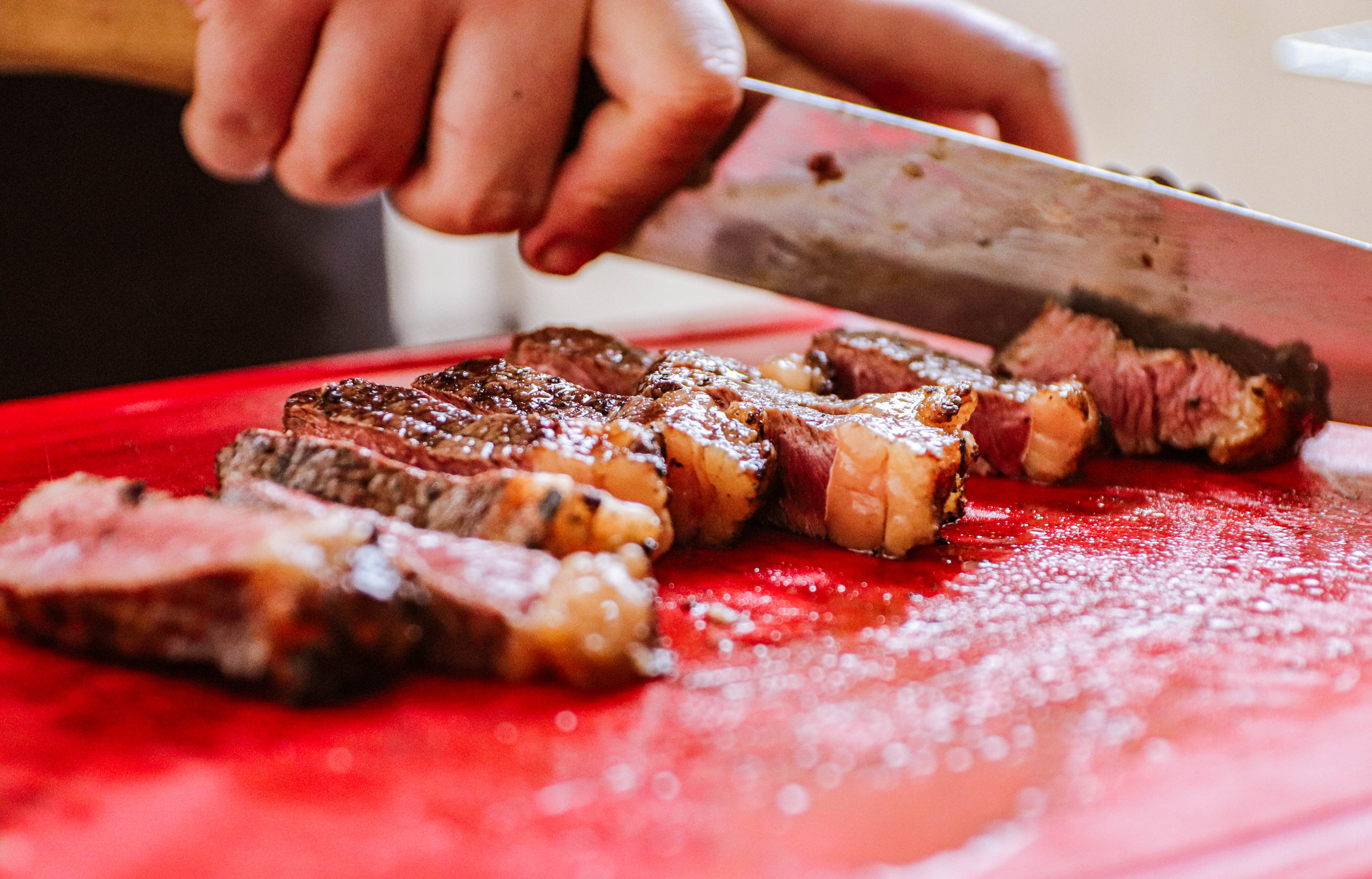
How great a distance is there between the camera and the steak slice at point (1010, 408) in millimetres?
2465

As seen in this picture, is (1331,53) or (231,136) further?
(1331,53)

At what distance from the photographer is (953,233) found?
9.18 feet

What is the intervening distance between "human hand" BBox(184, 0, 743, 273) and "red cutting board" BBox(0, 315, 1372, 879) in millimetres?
1319

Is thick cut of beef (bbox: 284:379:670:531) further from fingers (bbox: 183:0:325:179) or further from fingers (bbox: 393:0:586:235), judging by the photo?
fingers (bbox: 183:0:325:179)

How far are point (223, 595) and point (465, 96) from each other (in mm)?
1665

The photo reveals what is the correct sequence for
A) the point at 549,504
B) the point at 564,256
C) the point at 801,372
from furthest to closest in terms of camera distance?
the point at 564,256 → the point at 801,372 → the point at 549,504

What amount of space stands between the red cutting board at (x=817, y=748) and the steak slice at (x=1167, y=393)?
0.69 meters

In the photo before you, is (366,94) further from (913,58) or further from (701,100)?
(913,58)

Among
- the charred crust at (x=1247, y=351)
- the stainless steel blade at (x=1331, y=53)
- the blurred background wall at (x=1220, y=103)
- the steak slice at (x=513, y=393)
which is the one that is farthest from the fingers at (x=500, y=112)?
the stainless steel blade at (x=1331, y=53)

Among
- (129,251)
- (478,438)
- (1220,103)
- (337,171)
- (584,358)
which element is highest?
(1220,103)

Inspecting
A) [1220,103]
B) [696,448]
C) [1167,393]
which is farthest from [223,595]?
[1220,103]

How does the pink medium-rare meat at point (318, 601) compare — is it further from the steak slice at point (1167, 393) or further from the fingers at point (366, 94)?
the steak slice at point (1167, 393)

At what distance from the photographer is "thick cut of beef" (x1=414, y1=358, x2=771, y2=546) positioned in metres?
2.02

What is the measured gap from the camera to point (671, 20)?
2.58 meters
